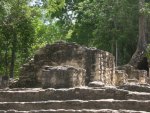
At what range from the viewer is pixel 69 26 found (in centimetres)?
4606

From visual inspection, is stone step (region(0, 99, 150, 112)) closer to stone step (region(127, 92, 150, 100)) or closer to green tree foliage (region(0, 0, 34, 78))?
stone step (region(127, 92, 150, 100))

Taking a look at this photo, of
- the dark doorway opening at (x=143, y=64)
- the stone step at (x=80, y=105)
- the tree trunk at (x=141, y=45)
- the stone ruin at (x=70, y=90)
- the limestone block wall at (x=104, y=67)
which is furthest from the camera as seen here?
the dark doorway opening at (x=143, y=64)

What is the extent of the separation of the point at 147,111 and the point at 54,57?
23.1 feet

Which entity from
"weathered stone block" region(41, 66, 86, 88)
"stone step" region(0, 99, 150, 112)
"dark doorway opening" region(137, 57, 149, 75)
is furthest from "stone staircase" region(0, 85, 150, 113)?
"dark doorway opening" region(137, 57, 149, 75)

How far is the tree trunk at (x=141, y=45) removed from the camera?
3086 centimetres

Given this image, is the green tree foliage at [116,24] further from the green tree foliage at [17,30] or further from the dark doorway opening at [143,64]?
the green tree foliage at [17,30]

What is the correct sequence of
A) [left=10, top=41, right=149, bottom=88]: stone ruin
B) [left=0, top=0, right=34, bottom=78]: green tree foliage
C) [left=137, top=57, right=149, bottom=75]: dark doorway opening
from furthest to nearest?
[left=137, top=57, right=149, bottom=75]: dark doorway opening
[left=0, top=0, right=34, bottom=78]: green tree foliage
[left=10, top=41, right=149, bottom=88]: stone ruin

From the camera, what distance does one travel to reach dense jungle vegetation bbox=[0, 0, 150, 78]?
26375 millimetres

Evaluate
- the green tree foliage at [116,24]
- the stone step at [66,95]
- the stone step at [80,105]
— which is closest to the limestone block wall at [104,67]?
the stone step at [66,95]

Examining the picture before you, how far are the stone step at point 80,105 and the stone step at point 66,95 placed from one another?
0.67 meters

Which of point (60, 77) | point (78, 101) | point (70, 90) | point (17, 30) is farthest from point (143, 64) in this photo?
point (78, 101)

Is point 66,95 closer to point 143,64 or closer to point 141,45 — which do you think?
point 143,64

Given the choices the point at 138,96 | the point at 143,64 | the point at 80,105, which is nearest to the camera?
the point at 80,105

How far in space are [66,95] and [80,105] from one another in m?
1.03
